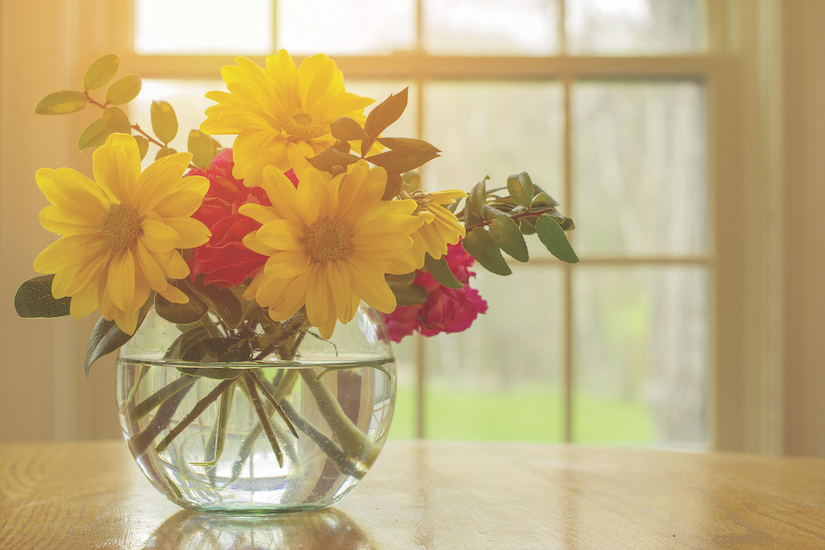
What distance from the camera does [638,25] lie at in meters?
1.70

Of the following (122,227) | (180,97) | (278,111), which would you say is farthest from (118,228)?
(180,97)

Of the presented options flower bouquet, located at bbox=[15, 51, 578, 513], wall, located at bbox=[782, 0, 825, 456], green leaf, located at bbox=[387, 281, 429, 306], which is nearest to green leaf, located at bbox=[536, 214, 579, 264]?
flower bouquet, located at bbox=[15, 51, 578, 513]

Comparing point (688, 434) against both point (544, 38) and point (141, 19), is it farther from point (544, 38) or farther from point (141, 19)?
point (141, 19)

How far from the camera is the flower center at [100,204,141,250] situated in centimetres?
42

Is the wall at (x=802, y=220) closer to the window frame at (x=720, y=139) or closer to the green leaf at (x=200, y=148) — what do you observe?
the window frame at (x=720, y=139)

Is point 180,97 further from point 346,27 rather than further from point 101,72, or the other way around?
point 101,72

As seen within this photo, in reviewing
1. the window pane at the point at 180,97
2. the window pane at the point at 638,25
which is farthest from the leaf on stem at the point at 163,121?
the window pane at the point at 638,25

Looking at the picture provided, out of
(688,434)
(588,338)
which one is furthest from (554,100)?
(688,434)

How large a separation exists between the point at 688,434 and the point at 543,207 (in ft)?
4.56

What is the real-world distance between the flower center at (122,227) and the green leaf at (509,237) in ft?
0.71

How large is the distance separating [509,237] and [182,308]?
21 cm

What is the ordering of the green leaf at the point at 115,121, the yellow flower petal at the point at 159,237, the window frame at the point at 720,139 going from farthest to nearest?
the window frame at the point at 720,139
the green leaf at the point at 115,121
the yellow flower petal at the point at 159,237

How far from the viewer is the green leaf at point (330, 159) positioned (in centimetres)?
43

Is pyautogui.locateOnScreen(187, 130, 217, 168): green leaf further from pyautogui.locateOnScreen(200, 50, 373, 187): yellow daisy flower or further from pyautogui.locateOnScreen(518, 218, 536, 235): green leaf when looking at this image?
pyautogui.locateOnScreen(518, 218, 536, 235): green leaf
